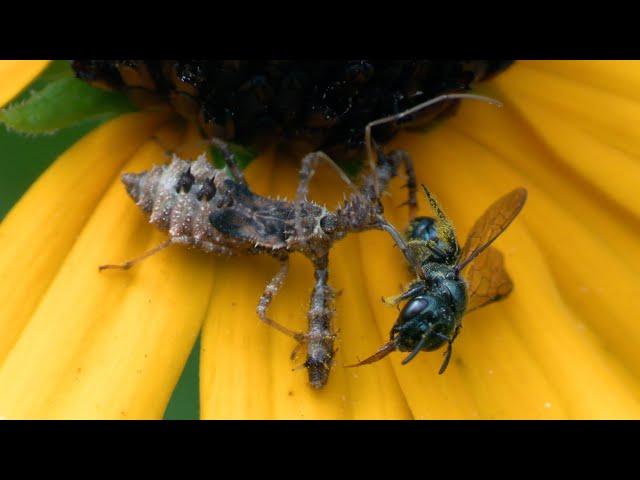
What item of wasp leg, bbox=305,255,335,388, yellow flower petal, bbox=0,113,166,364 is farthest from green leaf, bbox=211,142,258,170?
wasp leg, bbox=305,255,335,388

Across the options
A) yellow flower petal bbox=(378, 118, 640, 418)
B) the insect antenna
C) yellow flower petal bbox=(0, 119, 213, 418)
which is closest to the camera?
yellow flower petal bbox=(0, 119, 213, 418)

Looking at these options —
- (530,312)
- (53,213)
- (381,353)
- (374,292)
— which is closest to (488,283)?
(530,312)

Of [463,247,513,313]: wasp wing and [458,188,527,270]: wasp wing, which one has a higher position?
[458,188,527,270]: wasp wing

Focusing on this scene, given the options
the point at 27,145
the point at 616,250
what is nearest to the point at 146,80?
the point at 27,145

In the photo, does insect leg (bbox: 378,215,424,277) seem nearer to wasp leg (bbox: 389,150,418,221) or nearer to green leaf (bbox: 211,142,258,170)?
wasp leg (bbox: 389,150,418,221)

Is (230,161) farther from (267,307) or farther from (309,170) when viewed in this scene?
(267,307)

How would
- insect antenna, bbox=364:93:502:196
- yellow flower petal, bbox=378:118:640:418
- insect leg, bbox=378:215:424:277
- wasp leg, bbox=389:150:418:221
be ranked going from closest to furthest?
yellow flower petal, bbox=378:118:640:418
insect leg, bbox=378:215:424:277
insect antenna, bbox=364:93:502:196
wasp leg, bbox=389:150:418:221

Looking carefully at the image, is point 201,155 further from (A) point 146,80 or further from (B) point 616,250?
(B) point 616,250
